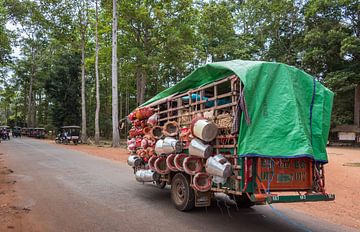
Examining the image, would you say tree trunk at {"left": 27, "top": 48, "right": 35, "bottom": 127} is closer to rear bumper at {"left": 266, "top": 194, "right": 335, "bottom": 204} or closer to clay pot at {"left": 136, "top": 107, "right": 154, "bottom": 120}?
clay pot at {"left": 136, "top": 107, "right": 154, "bottom": 120}

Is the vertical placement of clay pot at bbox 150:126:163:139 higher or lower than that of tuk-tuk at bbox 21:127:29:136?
higher

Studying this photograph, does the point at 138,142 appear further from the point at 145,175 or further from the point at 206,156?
the point at 206,156

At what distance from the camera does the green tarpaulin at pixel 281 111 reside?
18.0 feet

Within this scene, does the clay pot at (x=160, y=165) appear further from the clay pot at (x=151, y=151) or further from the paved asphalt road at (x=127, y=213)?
the paved asphalt road at (x=127, y=213)

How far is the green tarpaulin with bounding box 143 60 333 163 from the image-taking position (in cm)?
548

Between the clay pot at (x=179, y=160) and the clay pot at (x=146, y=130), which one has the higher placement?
the clay pot at (x=146, y=130)

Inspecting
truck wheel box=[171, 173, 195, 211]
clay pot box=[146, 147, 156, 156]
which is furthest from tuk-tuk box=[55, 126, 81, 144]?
truck wheel box=[171, 173, 195, 211]

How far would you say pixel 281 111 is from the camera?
18.9ft

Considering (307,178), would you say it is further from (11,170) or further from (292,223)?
(11,170)

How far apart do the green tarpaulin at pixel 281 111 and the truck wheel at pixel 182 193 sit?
6.45 ft

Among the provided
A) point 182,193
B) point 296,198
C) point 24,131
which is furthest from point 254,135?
point 24,131

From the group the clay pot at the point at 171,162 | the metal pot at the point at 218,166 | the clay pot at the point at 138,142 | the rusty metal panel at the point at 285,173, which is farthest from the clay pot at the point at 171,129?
the rusty metal panel at the point at 285,173

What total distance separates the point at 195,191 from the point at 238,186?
145 centimetres

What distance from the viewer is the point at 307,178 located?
6012 mm
